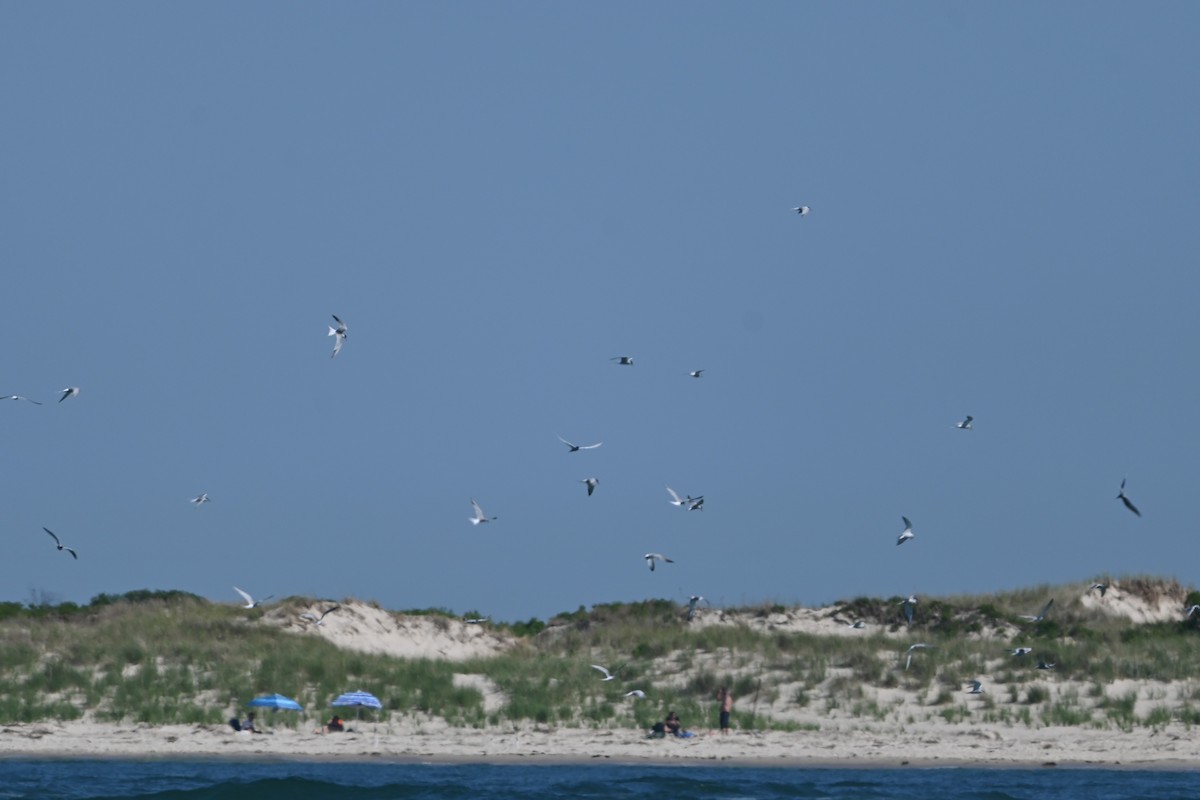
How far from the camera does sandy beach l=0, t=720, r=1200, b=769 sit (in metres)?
30.3

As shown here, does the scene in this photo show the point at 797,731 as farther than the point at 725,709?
Yes

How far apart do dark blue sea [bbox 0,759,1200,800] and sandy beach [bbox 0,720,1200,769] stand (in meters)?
0.51

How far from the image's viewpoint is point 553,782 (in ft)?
94.1

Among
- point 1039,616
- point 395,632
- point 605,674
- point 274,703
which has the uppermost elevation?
point 395,632

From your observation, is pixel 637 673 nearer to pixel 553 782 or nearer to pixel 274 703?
pixel 274 703

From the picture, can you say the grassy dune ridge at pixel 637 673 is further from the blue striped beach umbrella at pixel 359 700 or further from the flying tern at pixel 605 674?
the blue striped beach umbrella at pixel 359 700

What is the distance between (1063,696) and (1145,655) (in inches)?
136

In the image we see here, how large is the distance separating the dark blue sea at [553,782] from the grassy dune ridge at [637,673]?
2.96m

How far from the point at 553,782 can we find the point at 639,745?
3005 millimetres

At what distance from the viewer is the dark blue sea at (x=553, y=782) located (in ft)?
90.1

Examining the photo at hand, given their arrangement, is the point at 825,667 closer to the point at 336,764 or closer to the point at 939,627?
the point at 939,627

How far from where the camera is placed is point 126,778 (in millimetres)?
29203

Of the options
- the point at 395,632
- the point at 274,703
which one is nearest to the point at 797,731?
the point at 274,703

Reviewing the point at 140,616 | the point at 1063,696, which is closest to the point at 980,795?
the point at 1063,696
